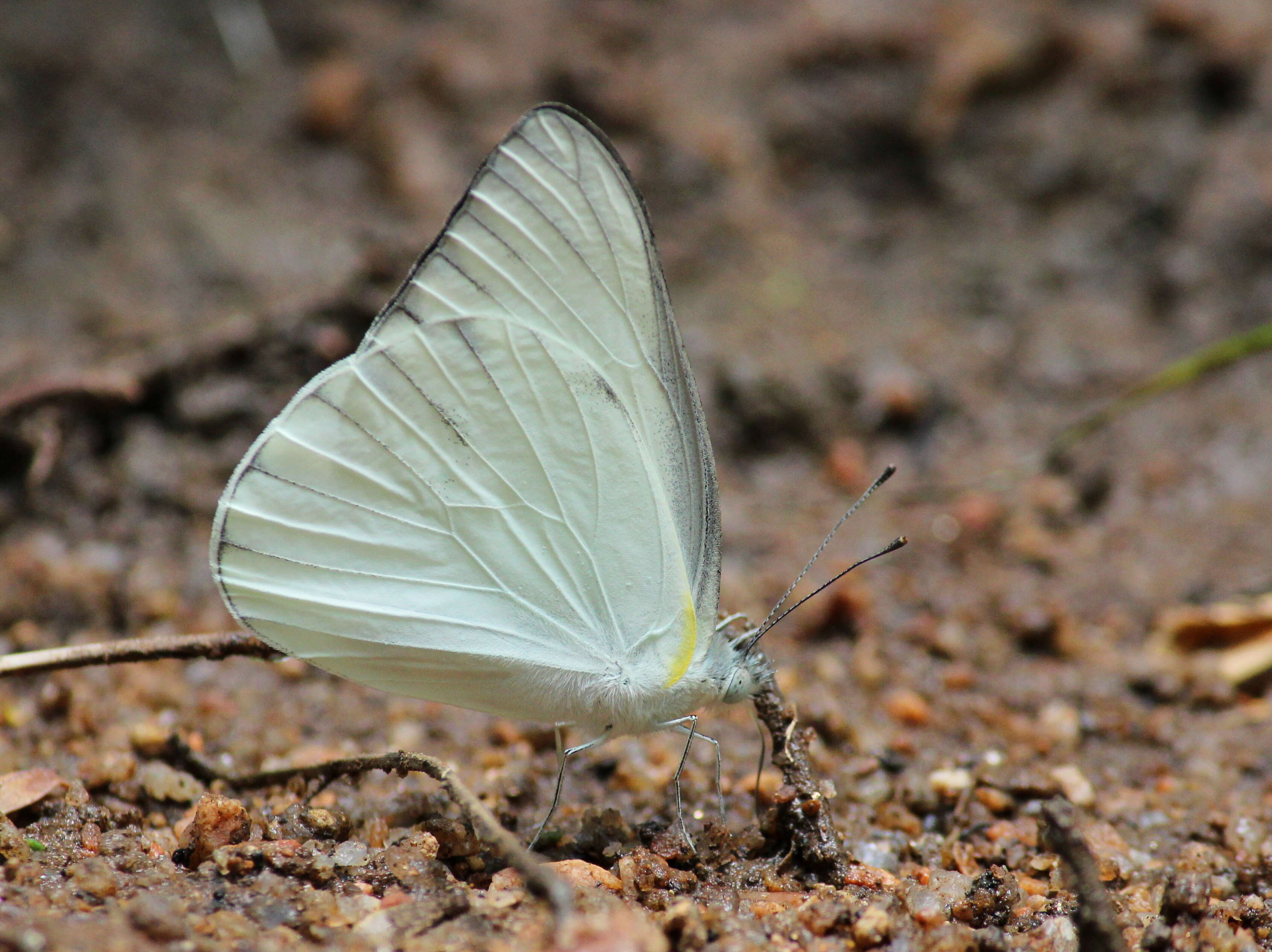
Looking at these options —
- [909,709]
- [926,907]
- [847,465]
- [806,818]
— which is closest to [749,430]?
[847,465]

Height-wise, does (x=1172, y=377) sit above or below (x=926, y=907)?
above

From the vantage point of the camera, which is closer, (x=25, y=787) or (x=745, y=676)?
(x=25, y=787)

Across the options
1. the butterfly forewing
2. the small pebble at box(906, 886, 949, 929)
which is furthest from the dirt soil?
the butterfly forewing

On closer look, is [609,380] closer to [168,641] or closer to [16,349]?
[168,641]

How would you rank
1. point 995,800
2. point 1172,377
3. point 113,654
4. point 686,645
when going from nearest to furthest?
point 113,654 → point 686,645 → point 995,800 → point 1172,377

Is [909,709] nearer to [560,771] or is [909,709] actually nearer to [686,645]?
[686,645]

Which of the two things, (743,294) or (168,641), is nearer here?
(168,641)

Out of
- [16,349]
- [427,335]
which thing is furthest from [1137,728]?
[16,349]
